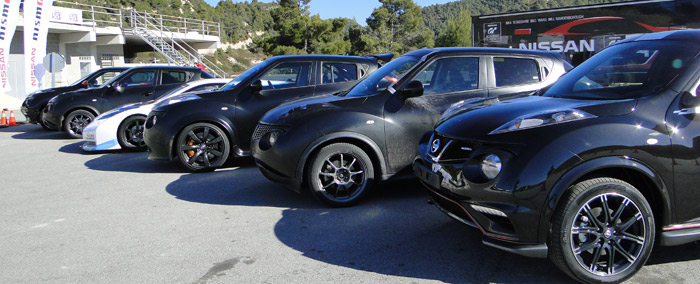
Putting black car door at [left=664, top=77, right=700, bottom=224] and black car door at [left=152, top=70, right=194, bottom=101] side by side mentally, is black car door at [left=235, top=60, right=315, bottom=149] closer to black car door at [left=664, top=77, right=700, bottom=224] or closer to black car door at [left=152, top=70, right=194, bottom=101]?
black car door at [left=152, top=70, right=194, bottom=101]

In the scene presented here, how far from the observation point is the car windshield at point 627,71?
3590 millimetres

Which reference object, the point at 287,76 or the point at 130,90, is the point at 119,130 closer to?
the point at 130,90

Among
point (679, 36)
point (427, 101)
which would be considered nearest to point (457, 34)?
point (427, 101)

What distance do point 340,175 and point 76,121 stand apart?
8.58 meters

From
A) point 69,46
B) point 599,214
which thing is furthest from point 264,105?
point 69,46

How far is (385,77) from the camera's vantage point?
5770mm

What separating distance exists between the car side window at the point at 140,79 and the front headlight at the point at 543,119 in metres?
9.78

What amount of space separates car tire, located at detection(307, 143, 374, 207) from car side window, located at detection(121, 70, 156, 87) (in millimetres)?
7646

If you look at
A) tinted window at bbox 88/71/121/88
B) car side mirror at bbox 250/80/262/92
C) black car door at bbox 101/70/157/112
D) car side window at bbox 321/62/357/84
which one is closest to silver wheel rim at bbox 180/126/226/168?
car side mirror at bbox 250/80/262/92

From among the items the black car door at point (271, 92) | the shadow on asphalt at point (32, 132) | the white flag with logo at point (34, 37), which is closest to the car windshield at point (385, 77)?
the black car door at point (271, 92)

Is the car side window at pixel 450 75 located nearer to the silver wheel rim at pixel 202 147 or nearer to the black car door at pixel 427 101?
the black car door at pixel 427 101

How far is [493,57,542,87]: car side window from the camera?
5844mm

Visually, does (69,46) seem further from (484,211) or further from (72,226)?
(484,211)

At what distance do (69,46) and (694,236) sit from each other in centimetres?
3268
